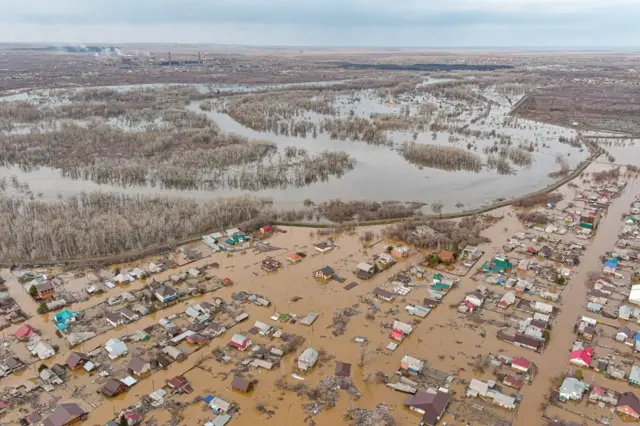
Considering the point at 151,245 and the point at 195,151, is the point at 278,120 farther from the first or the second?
the point at 151,245

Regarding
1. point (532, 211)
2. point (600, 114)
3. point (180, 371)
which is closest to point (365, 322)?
point (180, 371)

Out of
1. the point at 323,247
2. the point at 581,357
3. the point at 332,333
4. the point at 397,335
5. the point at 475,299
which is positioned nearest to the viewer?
the point at 581,357

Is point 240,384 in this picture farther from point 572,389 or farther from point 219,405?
point 572,389

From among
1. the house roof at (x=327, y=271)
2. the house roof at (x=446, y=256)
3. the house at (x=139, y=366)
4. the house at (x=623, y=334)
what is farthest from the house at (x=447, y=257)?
the house at (x=139, y=366)

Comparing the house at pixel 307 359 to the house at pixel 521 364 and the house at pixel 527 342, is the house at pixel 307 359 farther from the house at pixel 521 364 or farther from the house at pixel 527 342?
the house at pixel 527 342

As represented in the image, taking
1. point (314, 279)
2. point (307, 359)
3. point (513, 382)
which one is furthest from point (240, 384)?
point (513, 382)
